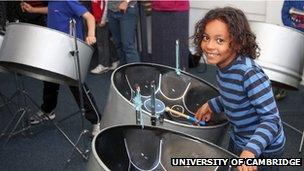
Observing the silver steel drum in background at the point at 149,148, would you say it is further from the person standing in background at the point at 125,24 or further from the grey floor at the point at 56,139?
the person standing in background at the point at 125,24

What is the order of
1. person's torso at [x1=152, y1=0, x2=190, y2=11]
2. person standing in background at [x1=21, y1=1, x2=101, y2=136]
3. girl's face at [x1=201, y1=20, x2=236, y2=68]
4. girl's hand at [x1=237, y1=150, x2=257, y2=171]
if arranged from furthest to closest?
person's torso at [x1=152, y1=0, x2=190, y2=11], person standing in background at [x1=21, y1=1, x2=101, y2=136], girl's face at [x1=201, y1=20, x2=236, y2=68], girl's hand at [x1=237, y1=150, x2=257, y2=171]

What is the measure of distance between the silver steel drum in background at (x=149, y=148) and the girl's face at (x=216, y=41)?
22 centimetres

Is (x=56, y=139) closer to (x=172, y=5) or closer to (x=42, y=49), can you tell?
(x=42, y=49)

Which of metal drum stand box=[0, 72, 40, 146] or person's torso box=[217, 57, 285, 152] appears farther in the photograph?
metal drum stand box=[0, 72, 40, 146]

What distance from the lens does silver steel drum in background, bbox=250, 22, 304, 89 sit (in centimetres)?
168

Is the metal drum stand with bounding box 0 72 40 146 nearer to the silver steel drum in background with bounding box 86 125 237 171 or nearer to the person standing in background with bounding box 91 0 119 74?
the person standing in background with bounding box 91 0 119 74

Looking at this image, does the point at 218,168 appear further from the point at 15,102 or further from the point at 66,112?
the point at 15,102

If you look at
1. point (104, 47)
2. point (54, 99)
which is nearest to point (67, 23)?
point (54, 99)

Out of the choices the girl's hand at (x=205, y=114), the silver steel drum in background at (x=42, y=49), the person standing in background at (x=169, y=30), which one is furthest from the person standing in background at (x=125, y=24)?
the girl's hand at (x=205, y=114)

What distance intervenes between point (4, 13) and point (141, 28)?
0.92 metres

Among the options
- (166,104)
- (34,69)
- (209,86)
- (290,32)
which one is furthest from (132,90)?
(290,32)

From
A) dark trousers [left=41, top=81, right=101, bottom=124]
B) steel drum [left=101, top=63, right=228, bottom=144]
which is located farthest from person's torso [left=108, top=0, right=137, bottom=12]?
steel drum [left=101, top=63, right=228, bottom=144]

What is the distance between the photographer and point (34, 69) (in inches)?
67.2

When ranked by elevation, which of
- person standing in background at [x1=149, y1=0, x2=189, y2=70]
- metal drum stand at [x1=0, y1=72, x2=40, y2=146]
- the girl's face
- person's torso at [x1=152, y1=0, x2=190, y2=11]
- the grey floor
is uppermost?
the girl's face
